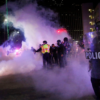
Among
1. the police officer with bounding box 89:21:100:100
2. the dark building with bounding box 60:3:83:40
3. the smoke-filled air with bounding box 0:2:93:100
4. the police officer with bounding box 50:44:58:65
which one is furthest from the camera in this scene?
the dark building with bounding box 60:3:83:40

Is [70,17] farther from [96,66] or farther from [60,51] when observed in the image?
[96,66]

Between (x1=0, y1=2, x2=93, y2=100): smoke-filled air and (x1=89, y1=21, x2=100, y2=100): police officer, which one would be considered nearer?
(x1=89, y1=21, x2=100, y2=100): police officer

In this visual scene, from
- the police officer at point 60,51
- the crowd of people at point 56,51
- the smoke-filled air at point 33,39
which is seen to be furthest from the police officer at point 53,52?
the smoke-filled air at point 33,39

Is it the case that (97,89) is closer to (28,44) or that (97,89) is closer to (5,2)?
(5,2)

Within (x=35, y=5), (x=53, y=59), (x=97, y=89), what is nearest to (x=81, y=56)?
(x=53, y=59)

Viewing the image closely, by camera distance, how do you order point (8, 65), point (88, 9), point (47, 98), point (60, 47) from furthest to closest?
point (88, 9) < point (8, 65) < point (60, 47) < point (47, 98)

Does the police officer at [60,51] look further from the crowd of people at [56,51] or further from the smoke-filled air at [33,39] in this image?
the smoke-filled air at [33,39]

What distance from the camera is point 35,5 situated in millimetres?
12898

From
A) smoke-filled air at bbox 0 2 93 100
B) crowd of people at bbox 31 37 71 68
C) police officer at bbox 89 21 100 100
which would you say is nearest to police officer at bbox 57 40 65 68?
crowd of people at bbox 31 37 71 68

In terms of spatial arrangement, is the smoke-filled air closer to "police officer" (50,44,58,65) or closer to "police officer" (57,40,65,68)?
"police officer" (57,40,65,68)

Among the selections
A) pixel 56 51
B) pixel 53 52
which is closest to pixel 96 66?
pixel 56 51

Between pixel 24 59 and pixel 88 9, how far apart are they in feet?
220

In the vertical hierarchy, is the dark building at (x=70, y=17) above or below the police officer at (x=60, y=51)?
above

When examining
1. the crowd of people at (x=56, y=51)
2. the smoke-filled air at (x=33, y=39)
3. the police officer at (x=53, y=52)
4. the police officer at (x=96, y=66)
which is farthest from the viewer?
the police officer at (x=53, y=52)
